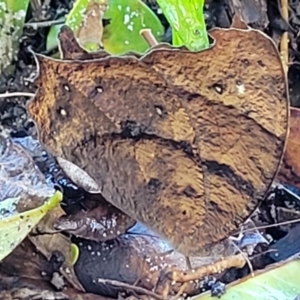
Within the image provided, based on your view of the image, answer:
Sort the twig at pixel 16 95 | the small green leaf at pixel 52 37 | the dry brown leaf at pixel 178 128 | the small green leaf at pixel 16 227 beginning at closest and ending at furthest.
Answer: the dry brown leaf at pixel 178 128, the small green leaf at pixel 16 227, the twig at pixel 16 95, the small green leaf at pixel 52 37

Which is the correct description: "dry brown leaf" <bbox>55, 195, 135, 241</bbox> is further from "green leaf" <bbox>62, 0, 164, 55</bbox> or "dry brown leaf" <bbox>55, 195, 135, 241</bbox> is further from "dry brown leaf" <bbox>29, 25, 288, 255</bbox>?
"green leaf" <bbox>62, 0, 164, 55</bbox>

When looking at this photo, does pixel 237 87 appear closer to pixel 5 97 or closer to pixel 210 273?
pixel 210 273

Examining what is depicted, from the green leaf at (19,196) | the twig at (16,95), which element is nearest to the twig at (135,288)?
the green leaf at (19,196)

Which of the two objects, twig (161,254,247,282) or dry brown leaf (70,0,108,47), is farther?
dry brown leaf (70,0,108,47)

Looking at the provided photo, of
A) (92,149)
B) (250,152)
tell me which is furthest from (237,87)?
(92,149)

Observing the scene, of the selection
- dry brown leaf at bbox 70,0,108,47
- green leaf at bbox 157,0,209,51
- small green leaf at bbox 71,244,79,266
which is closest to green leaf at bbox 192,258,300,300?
small green leaf at bbox 71,244,79,266

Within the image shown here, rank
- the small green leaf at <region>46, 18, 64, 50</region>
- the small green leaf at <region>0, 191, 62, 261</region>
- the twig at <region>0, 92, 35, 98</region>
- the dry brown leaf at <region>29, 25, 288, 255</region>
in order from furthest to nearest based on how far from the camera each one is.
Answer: the small green leaf at <region>46, 18, 64, 50</region>, the twig at <region>0, 92, 35, 98</region>, the small green leaf at <region>0, 191, 62, 261</region>, the dry brown leaf at <region>29, 25, 288, 255</region>

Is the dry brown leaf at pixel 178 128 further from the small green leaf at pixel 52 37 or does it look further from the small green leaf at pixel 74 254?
the small green leaf at pixel 52 37

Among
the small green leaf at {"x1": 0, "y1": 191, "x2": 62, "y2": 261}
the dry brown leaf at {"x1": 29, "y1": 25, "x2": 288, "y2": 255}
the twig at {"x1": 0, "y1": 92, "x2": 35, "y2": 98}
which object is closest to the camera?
the dry brown leaf at {"x1": 29, "y1": 25, "x2": 288, "y2": 255}
